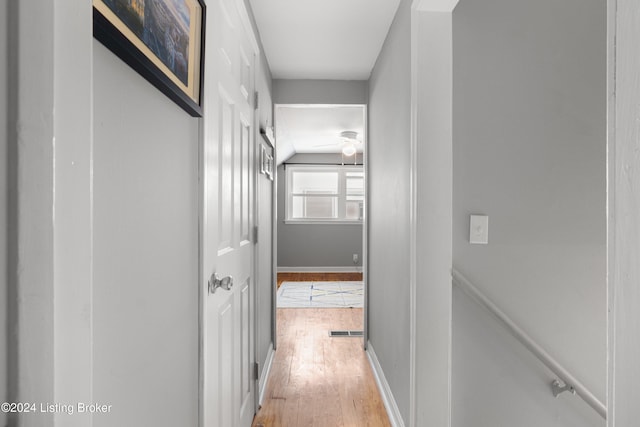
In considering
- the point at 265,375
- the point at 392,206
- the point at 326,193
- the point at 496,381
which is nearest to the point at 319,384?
the point at 265,375

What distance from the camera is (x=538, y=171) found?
4.70 feet

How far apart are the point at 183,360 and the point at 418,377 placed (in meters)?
1.00

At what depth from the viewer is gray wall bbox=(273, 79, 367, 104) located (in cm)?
286

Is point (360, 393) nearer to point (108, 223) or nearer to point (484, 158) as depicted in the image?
point (484, 158)

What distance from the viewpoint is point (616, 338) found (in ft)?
1.34

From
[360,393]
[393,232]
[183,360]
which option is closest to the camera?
[183,360]

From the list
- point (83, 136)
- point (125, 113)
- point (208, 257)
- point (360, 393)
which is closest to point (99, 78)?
point (125, 113)

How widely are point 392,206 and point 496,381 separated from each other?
1002 mm

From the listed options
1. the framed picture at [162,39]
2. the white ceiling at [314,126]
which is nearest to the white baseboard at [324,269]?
the white ceiling at [314,126]

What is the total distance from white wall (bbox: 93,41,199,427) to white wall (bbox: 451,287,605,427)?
112 cm

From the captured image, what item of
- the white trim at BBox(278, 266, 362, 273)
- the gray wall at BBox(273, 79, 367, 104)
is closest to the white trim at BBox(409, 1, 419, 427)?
the gray wall at BBox(273, 79, 367, 104)

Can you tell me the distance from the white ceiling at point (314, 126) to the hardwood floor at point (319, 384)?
211 cm

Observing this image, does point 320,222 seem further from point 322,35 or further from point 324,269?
point 322,35

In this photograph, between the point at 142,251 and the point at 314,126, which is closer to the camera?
the point at 142,251
